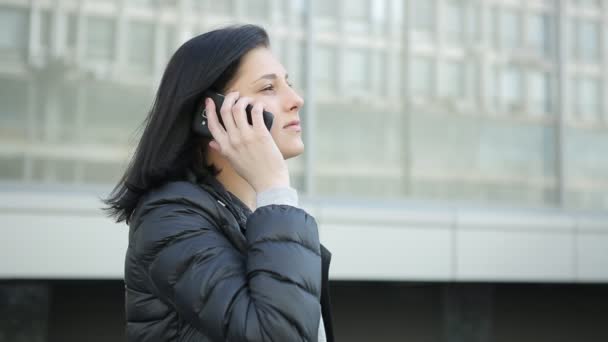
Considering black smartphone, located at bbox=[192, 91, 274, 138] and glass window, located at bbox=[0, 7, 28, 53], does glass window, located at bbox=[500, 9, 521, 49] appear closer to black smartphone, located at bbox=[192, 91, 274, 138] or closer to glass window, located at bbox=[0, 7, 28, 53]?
glass window, located at bbox=[0, 7, 28, 53]

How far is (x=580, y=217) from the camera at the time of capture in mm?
6398

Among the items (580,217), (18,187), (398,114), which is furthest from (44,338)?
(580,217)

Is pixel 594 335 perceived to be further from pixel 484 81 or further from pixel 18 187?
pixel 18 187

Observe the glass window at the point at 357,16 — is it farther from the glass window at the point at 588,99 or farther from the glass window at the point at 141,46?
the glass window at the point at 588,99

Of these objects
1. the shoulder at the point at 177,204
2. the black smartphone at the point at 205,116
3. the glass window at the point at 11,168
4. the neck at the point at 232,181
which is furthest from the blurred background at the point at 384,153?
the shoulder at the point at 177,204

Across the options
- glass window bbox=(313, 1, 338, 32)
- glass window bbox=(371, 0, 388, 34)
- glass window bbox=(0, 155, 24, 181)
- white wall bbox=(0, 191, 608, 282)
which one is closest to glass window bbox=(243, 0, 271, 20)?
glass window bbox=(313, 1, 338, 32)

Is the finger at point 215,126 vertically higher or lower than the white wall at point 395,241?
higher

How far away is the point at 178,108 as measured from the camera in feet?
4.79

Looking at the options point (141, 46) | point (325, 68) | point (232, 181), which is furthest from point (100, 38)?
point (232, 181)

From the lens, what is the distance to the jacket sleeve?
3.93 ft

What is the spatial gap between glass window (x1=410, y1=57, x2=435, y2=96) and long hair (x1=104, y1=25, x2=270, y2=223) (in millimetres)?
4978

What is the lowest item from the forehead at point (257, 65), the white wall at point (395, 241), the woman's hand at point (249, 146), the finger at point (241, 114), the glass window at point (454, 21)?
the white wall at point (395, 241)

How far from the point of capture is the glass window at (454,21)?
6.53 meters

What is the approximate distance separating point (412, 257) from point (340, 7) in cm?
231
